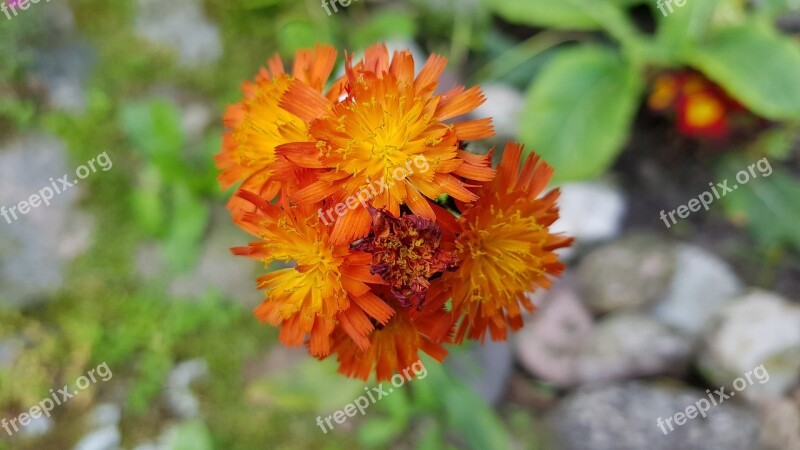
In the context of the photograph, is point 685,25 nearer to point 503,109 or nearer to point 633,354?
point 503,109

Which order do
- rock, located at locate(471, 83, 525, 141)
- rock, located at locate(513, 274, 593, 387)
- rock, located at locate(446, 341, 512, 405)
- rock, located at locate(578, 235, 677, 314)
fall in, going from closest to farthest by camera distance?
1. rock, located at locate(446, 341, 512, 405)
2. rock, located at locate(513, 274, 593, 387)
3. rock, located at locate(578, 235, 677, 314)
4. rock, located at locate(471, 83, 525, 141)

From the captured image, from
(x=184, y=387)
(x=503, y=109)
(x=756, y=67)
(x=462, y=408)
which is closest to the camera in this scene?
(x=462, y=408)

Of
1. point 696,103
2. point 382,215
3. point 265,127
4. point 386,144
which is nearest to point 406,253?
point 382,215

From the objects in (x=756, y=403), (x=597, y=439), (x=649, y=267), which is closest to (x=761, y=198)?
(x=649, y=267)

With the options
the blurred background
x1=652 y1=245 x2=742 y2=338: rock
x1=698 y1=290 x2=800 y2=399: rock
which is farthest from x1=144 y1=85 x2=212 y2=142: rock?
x1=698 y1=290 x2=800 y2=399: rock

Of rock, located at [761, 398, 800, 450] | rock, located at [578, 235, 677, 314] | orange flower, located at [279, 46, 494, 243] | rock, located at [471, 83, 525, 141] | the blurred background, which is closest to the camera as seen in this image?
orange flower, located at [279, 46, 494, 243]

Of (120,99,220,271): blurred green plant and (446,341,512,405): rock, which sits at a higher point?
(120,99,220,271): blurred green plant

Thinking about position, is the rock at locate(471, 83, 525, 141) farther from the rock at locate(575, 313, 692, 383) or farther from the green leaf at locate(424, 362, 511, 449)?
the green leaf at locate(424, 362, 511, 449)

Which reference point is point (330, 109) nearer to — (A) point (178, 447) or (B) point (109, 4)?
(A) point (178, 447)
